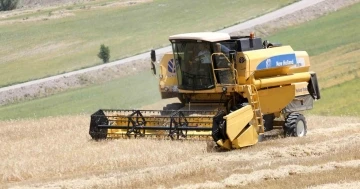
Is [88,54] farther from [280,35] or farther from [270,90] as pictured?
[270,90]

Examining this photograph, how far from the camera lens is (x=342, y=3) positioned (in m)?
59.2

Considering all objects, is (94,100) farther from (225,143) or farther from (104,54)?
(225,143)

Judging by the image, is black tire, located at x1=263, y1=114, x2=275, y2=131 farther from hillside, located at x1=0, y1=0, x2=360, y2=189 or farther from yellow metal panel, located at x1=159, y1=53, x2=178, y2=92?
yellow metal panel, located at x1=159, y1=53, x2=178, y2=92

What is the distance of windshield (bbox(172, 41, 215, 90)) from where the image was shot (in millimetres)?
19594

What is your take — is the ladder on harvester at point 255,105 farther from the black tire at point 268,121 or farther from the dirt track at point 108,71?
the dirt track at point 108,71

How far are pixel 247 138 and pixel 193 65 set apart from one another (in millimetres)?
2800

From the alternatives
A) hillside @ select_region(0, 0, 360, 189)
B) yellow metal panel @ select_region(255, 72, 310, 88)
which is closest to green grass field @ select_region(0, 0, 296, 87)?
hillside @ select_region(0, 0, 360, 189)

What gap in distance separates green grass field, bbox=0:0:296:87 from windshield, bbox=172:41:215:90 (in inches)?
1218

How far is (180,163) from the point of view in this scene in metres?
15.8

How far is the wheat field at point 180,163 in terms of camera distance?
13703mm

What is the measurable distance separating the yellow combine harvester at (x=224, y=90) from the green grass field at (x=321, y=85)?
8.30 m

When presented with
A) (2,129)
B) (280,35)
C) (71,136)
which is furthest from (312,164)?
(280,35)

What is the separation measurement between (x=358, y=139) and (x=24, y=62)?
138ft

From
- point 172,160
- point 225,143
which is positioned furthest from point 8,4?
point 172,160
